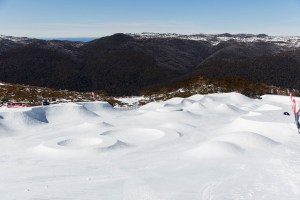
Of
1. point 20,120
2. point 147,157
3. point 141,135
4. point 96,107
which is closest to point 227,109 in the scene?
point 141,135

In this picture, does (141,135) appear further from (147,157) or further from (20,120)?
(20,120)

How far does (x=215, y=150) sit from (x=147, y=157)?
4.94 metres

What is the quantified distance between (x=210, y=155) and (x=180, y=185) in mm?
6406

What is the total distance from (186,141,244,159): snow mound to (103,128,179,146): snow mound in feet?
15.9

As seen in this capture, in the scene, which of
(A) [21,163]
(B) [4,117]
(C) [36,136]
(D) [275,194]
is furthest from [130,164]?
(B) [4,117]

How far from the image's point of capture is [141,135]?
104ft

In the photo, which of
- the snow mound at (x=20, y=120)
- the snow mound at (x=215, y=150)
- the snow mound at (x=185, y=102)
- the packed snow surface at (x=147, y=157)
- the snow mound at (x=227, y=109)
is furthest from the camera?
the snow mound at (x=185, y=102)

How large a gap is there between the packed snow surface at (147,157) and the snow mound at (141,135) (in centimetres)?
9

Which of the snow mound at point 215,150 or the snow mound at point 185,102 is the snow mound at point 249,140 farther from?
the snow mound at point 185,102

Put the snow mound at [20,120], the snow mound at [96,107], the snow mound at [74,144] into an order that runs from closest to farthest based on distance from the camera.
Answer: the snow mound at [74,144] < the snow mound at [20,120] < the snow mound at [96,107]

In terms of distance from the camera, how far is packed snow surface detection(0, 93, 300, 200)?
16484mm

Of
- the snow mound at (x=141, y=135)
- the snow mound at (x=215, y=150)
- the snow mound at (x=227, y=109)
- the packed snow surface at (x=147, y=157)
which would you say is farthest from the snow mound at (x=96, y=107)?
the snow mound at (x=215, y=150)

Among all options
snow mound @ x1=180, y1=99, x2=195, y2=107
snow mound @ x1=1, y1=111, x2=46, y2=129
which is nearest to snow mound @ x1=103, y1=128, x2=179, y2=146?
snow mound @ x1=1, y1=111, x2=46, y2=129

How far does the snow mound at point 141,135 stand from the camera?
93.6ft
